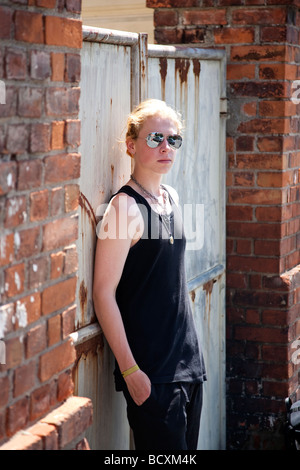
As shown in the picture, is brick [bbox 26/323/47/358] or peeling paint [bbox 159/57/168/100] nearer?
brick [bbox 26/323/47/358]

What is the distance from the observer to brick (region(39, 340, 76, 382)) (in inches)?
91.2

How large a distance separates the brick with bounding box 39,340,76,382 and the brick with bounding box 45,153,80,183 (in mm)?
540

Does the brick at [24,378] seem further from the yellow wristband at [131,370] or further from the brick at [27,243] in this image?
the yellow wristband at [131,370]

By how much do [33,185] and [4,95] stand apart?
29cm

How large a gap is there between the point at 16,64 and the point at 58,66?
0.27m

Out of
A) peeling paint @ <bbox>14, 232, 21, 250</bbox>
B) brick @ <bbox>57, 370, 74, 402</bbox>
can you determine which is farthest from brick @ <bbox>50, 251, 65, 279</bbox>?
brick @ <bbox>57, 370, 74, 402</bbox>

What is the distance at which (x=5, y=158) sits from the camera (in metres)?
2.08

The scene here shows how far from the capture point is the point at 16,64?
2.09 metres

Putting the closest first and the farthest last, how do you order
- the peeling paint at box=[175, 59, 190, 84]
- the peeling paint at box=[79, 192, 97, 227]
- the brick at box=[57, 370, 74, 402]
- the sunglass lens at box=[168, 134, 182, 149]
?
the brick at box=[57, 370, 74, 402], the peeling paint at box=[79, 192, 97, 227], the sunglass lens at box=[168, 134, 182, 149], the peeling paint at box=[175, 59, 190, 84]

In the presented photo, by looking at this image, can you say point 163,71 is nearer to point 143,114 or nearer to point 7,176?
point 143,114

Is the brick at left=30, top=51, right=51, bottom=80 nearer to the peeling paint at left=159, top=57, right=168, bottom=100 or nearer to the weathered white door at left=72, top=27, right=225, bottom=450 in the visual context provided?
the weathered white door at left=72, top=27, right=225, bottom=450

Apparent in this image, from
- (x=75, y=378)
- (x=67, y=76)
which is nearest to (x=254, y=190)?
(x=75, y=378)

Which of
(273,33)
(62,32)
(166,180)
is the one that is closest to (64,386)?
(62,32)

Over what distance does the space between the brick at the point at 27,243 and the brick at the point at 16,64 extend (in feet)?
1.44
